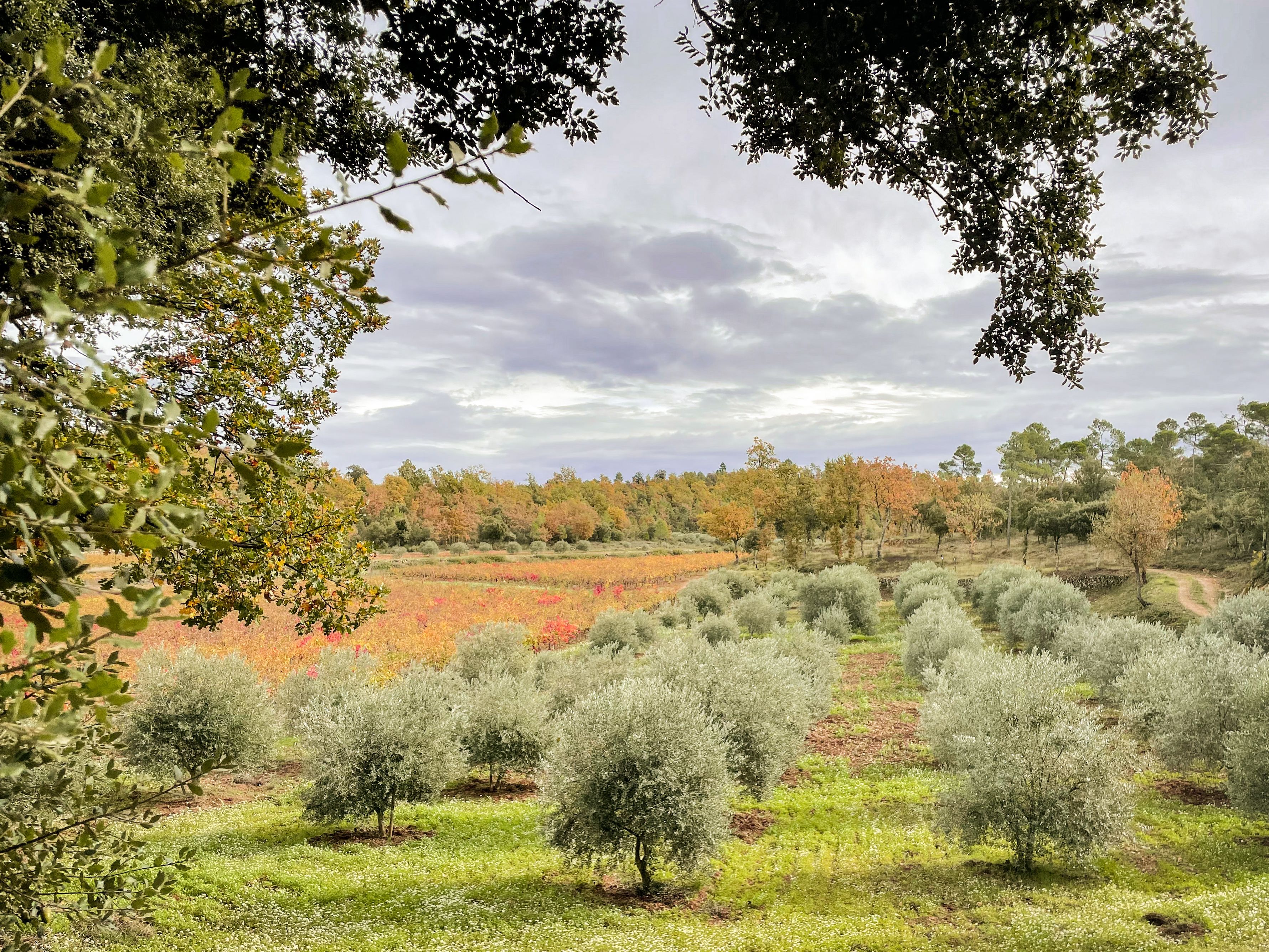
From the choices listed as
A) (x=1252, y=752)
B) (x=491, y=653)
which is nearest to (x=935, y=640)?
(x=1252, y=752)

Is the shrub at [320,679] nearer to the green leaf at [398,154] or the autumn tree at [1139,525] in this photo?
the green leaf at [398,154]

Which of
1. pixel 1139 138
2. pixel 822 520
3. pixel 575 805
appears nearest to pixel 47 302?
pixel 1139 138

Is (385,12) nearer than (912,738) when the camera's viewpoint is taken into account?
Yes

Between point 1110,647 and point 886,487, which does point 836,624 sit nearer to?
point 1110,647

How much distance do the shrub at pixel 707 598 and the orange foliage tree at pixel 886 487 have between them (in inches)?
954

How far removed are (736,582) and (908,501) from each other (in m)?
24.4

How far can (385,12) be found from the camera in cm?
475

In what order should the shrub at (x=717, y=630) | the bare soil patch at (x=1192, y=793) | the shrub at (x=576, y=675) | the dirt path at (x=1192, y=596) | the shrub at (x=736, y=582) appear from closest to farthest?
the bare soil patch at (x=1192, y=793) < the shrub at (x=576, y=675) < the shrub at (x=717, y=630) < the dirt path at (x=1192, y=596) < the shrub at (x=736, y=582)

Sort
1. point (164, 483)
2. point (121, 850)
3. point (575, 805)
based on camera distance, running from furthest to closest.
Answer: point (575, 805)
point (121, 850)
point (164, 483)

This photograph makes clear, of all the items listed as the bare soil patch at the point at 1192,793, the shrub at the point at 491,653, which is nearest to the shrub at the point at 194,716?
the shrub at the point at 491,653

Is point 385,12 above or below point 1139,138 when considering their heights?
above

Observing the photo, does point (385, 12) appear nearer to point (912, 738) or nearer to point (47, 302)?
point (47, 302)

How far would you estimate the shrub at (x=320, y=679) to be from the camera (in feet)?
60.2

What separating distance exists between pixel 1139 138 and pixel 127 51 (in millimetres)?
8374
